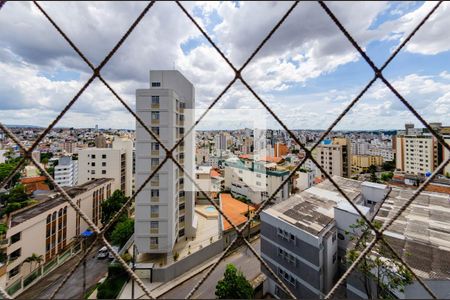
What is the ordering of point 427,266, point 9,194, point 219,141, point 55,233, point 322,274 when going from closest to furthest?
point 427,266
point 322,274
point 55,233
point 9,194
point 219,141

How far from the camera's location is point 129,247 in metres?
5.18

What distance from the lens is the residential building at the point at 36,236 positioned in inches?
179

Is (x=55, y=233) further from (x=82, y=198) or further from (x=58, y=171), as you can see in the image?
(x=58, y=171)

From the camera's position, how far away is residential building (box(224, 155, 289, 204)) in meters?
8.53

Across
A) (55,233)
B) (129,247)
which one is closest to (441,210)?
(129,247)

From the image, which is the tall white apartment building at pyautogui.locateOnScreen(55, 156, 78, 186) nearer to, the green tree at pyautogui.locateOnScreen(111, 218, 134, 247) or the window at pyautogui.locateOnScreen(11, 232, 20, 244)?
the window at pyautogui.locateOnScreen(11, 232, 20, 244)

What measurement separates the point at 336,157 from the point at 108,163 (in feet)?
42.0

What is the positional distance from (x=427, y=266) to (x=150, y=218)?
4758mm

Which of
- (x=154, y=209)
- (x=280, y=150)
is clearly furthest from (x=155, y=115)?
(x=280, y=150)

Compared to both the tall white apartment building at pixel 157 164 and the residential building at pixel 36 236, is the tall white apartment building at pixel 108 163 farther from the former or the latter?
the tall white apartment building at pixel 157 164

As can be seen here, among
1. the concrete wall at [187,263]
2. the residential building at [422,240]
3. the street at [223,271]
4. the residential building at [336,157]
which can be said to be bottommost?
the street at [223,271]

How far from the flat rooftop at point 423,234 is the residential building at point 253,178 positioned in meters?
4.11

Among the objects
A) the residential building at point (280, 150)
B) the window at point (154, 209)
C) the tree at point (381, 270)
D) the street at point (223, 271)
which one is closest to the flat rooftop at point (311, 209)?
the tree at point (381, 270)

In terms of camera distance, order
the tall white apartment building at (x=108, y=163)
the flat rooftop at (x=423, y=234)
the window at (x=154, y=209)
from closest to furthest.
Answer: the flat rooftop at (x=423, y=234), the window at (x=154, y=209), the tall white apartment building at (x=108, y=163)
